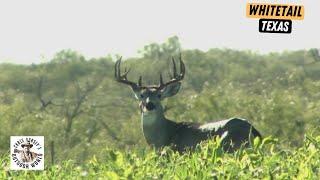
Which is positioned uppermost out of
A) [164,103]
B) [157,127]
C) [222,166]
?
[222,166]

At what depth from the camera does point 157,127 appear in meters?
20.0

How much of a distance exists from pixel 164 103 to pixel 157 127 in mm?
46018

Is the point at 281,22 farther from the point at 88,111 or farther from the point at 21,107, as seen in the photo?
the point at 88,111

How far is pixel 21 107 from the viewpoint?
60.0 m

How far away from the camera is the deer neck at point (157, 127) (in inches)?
783

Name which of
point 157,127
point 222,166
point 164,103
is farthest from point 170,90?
point 164,103

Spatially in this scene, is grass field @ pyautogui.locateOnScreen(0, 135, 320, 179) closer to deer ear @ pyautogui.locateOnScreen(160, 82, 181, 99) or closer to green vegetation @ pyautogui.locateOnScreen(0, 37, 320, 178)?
green vegetation @ pyautogui.locateOnScreen(0, 37, 320, 178)

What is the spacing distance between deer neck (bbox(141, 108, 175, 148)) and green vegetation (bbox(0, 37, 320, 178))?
3995 mm

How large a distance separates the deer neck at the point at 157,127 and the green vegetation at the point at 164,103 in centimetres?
399

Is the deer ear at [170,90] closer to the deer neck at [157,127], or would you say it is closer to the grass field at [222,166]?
Answer: the deer neck at [157,127]

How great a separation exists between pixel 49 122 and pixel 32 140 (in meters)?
54.6

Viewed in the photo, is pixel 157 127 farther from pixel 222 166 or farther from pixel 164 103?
pixel 164 103

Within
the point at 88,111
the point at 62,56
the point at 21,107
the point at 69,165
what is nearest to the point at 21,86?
the point at 62,56

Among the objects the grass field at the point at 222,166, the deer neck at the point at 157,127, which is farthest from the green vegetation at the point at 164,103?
the deer neck at the point at 157,127
